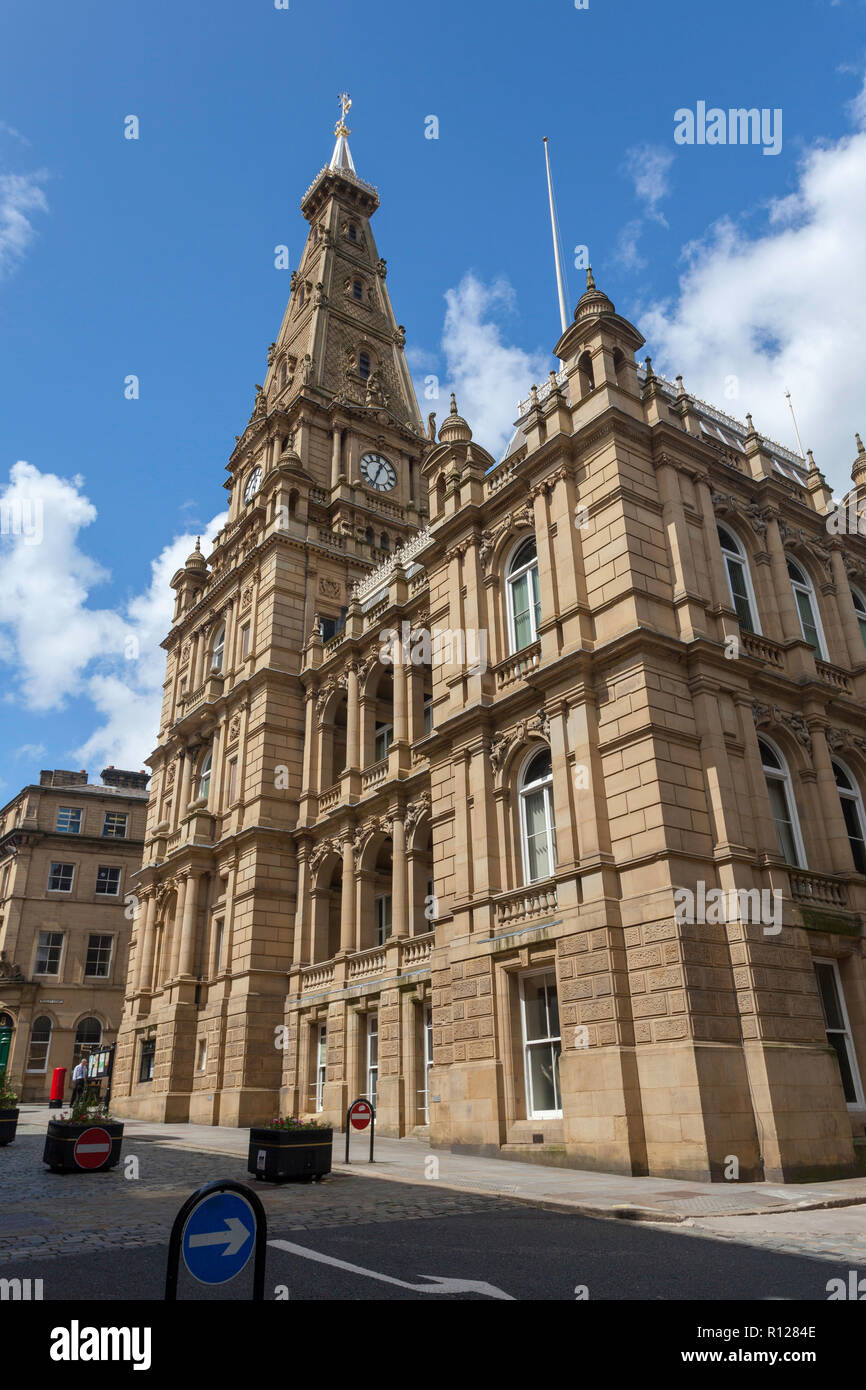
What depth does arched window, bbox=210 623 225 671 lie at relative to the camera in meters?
39.9

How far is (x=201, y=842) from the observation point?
3403cm

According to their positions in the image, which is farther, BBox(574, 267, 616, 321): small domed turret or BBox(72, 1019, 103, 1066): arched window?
BBox(72, 1019, 103, 1066): arched window

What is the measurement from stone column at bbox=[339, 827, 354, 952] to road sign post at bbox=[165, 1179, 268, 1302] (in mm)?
23101

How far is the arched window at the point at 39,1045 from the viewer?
49750mm

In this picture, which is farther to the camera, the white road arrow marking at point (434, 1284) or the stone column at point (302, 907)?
the stone column at point (302, 907)

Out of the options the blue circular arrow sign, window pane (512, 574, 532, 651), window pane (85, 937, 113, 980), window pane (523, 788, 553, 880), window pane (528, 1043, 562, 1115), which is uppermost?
window pane (512, 574, 532, 651)

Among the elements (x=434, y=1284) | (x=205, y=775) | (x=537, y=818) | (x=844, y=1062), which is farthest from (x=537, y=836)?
(x=205, y=775)

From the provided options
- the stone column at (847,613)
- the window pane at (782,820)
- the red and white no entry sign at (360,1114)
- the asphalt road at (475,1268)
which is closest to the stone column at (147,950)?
the red and white no entry sign at (360,1114)

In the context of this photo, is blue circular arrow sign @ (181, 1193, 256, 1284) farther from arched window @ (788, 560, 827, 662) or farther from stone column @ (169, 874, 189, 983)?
stone column @ (169, 874, 189, 983)

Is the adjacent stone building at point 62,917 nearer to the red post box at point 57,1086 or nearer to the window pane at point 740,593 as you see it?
the red post box at point 57,1086

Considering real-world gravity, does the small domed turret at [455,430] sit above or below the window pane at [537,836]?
above

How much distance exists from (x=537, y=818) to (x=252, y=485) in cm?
2777

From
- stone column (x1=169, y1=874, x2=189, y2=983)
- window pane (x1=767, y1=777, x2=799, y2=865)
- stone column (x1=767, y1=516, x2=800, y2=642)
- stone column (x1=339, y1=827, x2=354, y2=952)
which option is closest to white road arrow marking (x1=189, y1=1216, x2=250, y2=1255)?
window pane (x1=767, y1=777, x2=799, y2=865)

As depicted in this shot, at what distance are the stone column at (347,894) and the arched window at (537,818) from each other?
9.08m
